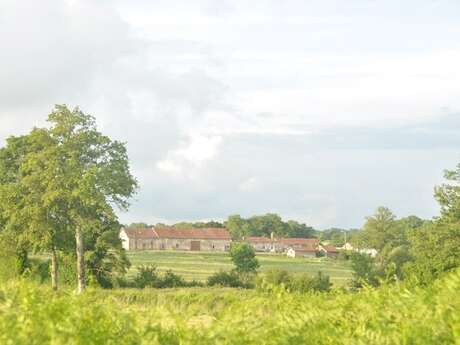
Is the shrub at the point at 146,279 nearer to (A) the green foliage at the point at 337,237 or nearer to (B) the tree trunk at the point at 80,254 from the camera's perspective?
(B) the tree trunk at the point at 80,254

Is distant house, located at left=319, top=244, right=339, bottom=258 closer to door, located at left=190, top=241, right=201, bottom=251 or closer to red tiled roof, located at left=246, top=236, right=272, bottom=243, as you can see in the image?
red tiled roof, located at left=246, top=236, right=272, bottom=243

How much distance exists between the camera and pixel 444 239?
54.1 m

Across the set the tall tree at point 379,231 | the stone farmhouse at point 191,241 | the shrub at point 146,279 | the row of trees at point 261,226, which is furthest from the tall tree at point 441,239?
the row of trees at point 261,226

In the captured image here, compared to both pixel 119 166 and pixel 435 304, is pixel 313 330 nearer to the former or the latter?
pixel 435 304

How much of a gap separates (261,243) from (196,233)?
18171 millimetres

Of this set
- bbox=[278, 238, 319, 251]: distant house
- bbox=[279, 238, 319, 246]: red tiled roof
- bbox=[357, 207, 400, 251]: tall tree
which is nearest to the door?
bbox=[278, 238, 319, 251]: distant house

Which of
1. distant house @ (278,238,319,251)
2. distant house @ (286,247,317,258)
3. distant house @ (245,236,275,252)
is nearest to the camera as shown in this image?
distant house @ (286,247,317,258)

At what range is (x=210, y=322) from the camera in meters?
5.95

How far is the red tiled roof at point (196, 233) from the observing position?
133 meters

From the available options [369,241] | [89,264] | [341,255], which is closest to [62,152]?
[89,264]

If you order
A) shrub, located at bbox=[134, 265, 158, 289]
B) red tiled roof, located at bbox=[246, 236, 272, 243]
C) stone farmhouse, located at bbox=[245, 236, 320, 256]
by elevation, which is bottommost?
shrub, located at bbox=[134, 265, 158, 289]

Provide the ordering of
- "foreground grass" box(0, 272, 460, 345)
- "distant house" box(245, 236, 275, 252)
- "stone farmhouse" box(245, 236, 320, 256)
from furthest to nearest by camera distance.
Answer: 1. "distant house" box(245, 236, 275, 252)
2. "stone farmhouse" box(245, 236, 320, 256)
3. "foreground grass" box(0, 272, 460, 345)

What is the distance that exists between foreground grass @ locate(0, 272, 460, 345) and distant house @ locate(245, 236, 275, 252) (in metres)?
137

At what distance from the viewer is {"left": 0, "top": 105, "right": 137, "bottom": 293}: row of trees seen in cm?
4938
